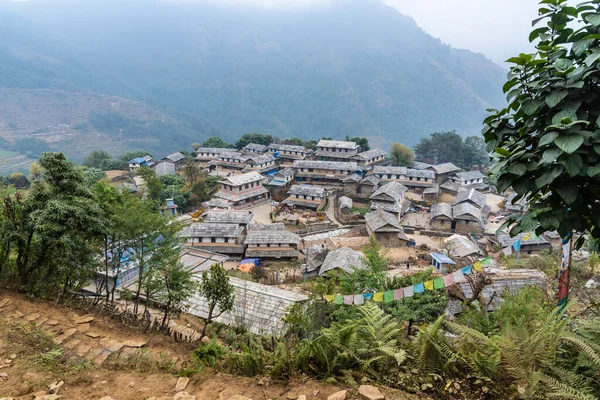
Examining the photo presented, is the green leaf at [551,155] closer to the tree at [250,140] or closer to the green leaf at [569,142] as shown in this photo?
the green leaf at [569,142]

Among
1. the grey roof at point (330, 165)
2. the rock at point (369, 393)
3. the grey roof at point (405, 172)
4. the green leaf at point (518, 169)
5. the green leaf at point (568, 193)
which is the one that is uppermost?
the grey roof at point (330, 165)

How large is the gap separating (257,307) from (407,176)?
141ft

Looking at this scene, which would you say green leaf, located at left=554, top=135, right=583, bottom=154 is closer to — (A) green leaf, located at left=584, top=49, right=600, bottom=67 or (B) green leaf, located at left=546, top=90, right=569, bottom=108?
(B) green leaf, located at left=546, top=90, right=569, bottom=108

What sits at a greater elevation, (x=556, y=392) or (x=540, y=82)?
(x=540, y=82)

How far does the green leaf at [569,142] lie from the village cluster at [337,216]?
1528 centimetres

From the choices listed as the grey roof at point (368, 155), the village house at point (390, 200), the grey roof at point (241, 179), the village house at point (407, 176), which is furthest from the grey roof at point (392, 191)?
the grey roof at point (241, 179)

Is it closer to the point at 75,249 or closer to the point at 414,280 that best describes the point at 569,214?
the point at 414,280

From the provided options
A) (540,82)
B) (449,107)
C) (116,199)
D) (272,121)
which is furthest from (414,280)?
(449,107)

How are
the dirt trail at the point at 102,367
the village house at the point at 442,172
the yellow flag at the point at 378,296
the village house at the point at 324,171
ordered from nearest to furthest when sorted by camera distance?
the dirt trail at the point at 102,367, the yellow flag at the point at 378,296, the village house at the point at 324,171, the village house at the point at 442,172

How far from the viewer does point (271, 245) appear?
3148cm

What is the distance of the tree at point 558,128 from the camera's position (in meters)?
3.61

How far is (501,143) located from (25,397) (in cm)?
812

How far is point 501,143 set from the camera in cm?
466

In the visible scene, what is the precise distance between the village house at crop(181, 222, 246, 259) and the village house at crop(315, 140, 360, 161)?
1302 inches
